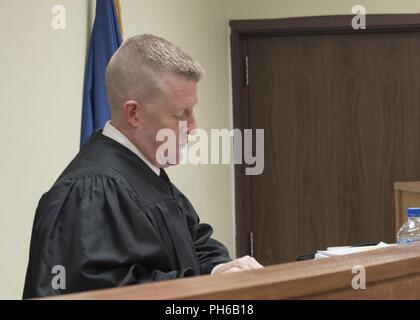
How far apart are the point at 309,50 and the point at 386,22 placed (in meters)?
0.52

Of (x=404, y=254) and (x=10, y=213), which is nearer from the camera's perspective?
(x=404, y=254)

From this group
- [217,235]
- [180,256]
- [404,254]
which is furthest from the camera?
[217,235]

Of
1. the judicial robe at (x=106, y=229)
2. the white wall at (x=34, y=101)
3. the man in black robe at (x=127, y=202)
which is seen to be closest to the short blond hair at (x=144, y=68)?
the man in black robe at (x=127, y=202)

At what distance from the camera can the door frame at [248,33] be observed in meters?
4.38

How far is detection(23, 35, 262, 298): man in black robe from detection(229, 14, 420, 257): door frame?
270cm

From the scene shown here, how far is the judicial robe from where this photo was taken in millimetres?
1390

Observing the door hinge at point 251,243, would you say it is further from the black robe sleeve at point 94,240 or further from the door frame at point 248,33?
the black robe sleeve at point 94,240

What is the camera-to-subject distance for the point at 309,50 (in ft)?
14.8

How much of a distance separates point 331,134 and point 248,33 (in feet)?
2.82

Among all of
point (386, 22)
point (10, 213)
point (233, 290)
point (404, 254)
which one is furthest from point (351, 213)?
point (233, 290)

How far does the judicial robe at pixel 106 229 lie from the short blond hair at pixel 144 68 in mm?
128

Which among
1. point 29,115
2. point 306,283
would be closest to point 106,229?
point 306,283

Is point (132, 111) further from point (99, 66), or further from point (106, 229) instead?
point (99, 66)
